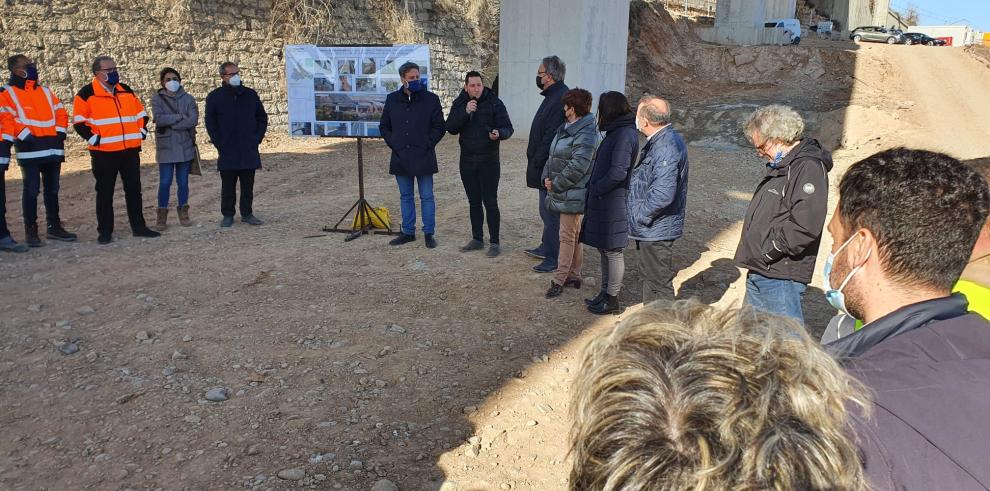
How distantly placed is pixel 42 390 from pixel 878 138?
14.9m

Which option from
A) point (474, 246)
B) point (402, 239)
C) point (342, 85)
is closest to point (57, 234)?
point (342, 85)

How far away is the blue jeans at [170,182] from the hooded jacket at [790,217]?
5978 millimetres

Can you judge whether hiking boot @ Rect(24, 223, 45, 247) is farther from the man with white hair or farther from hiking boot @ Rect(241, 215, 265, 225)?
the man with white hair

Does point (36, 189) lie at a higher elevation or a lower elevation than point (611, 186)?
lower

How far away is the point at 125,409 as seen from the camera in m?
3.46

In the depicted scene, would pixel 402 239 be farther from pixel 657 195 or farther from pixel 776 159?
pixel 776 159

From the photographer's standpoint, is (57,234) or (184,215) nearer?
(57,234)

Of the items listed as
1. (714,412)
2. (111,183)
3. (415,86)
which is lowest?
(111,183)

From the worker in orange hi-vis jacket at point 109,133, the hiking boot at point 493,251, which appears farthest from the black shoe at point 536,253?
the worker in orange hi-vis jacket at point 109,133

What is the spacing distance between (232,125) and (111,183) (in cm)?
130

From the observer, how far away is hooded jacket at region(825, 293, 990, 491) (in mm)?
946

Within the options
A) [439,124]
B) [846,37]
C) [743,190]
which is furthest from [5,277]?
[846,37]

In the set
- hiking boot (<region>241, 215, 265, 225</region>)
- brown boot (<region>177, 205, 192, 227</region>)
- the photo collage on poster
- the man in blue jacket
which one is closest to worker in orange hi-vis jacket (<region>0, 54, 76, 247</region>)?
brown boot (<region>177, 205, 192, 227</region>)

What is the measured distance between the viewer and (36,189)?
6402 mm
